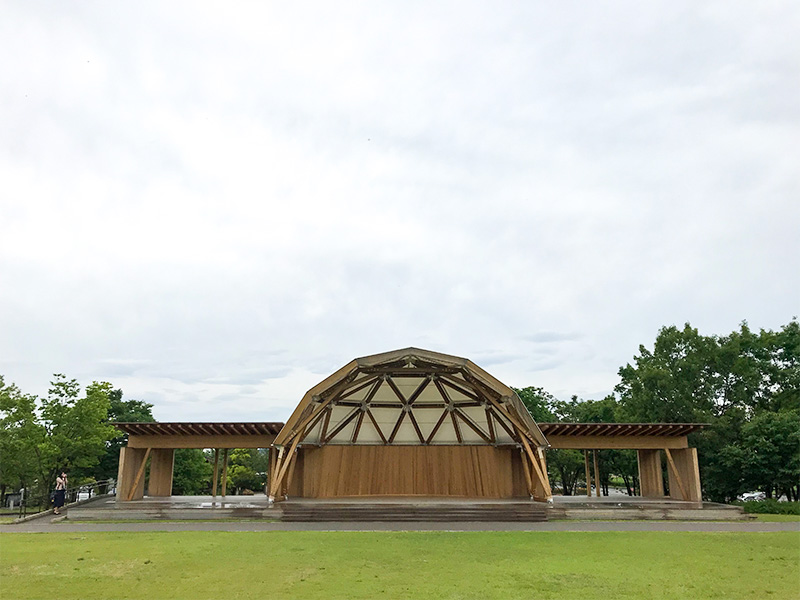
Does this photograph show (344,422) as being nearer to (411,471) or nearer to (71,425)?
(411,471)

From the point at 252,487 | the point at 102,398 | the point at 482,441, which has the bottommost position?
the point at 252,487

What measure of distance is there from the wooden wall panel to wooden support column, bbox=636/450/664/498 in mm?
6316

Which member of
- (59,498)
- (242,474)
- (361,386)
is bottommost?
(242,474)

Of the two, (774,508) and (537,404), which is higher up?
(537,404)

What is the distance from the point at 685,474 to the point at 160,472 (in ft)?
78.6

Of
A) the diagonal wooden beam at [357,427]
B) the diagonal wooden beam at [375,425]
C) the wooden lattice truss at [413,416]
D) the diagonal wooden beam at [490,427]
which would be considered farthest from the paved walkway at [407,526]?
the diagonal wooden beam at [375,425]

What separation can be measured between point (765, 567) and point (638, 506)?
9.89 meters

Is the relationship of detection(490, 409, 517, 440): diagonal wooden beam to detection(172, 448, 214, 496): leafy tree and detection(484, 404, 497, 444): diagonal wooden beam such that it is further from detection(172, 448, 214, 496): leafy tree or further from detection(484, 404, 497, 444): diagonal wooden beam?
detection(172, 448, 214, 496): leafy tree

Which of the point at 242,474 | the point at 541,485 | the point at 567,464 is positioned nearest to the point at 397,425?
the point at 541,485

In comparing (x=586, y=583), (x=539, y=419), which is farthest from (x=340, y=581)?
(x=539, y=419)

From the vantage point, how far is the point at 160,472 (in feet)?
82.7

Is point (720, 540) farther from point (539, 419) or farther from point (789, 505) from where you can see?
point (539, 419)

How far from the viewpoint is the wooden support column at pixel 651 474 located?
2636cm

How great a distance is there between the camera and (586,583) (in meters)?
8.66
